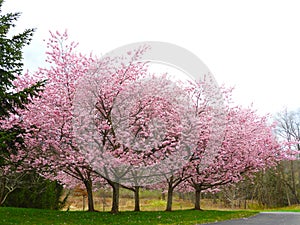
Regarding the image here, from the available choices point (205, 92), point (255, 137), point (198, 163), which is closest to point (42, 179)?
point (198, 163)

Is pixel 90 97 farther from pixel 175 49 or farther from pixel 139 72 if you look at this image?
pixel 175 49

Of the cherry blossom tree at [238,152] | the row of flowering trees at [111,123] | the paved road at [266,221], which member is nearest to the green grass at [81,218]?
the paved road at [266,221]

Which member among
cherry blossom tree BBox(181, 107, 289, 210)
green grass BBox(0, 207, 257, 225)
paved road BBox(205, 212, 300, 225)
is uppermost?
cherry blossom tree BBox(181, 107, 289, 210)

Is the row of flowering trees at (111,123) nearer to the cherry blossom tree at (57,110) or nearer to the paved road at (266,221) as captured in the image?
the cherry blossom tree at (57,110)

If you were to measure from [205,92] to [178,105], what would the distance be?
3279 mm

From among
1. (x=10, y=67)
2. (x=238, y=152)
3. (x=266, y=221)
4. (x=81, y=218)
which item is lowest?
(x=266, y=221)

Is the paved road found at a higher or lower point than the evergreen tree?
lower

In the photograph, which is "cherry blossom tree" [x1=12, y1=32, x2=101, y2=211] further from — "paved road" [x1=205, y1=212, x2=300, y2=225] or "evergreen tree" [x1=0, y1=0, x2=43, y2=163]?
"paved road" [x1=205, y1=212, x2=300, y2=225]

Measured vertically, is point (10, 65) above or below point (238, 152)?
above

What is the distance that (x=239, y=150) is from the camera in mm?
21484

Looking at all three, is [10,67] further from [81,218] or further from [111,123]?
[81,218]

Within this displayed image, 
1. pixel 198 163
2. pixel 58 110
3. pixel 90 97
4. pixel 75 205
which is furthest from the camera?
pixel 75 205

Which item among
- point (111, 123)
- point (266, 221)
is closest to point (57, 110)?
point (111, 123)

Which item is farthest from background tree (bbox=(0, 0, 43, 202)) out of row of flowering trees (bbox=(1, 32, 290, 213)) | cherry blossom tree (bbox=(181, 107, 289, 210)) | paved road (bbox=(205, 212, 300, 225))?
cherry blossom tree (bbox=(181, 107, 289, 210))
